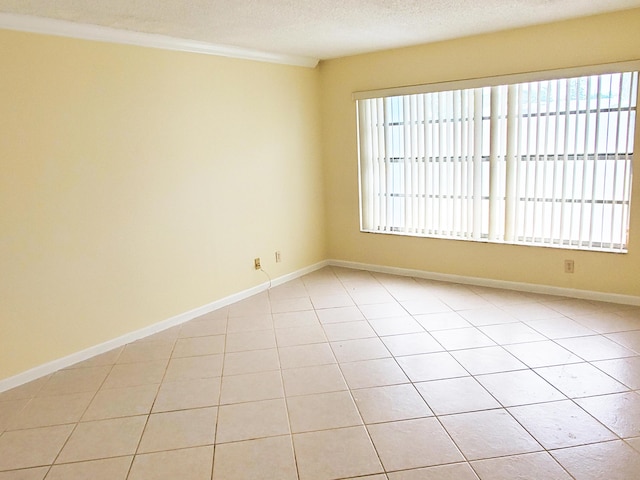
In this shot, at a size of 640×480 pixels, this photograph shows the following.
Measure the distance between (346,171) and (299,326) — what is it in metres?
2.10

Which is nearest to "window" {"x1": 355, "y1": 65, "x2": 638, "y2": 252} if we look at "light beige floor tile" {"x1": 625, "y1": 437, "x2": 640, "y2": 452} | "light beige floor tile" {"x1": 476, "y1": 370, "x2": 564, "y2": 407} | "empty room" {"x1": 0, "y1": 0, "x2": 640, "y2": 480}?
"empty room" {"x1": 0, "y1": 0, "x2": 640, "y2": 480}

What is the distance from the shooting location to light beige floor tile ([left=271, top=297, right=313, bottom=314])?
13.7 feet

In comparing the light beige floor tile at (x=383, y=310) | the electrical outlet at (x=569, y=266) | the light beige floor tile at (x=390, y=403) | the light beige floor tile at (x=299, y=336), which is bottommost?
the light beige floor tile at (x=390, y=403)

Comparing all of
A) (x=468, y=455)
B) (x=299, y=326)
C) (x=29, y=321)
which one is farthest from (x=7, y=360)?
(x=468, y=455)

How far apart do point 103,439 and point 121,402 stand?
0.36 metres

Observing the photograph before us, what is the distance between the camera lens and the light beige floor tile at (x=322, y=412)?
8.02 feet

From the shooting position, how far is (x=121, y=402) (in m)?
2.76

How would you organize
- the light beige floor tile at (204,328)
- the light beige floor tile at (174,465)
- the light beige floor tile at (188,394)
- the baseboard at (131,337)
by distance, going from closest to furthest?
the light beige floor tile at (174,465), the light beige floor tile at (188,394), the baseboard at (131,337), the light beige floor tile at (204,328)

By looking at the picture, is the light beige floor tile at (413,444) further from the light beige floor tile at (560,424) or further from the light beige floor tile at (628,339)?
the light beige floor tile at (628,339)

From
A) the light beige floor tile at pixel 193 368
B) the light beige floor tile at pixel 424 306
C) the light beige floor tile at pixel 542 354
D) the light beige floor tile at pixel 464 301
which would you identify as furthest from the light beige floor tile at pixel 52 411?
the light beige floor tile at pixel 464 301

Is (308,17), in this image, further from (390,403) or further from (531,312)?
(531,312)

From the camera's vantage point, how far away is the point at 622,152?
148 inches

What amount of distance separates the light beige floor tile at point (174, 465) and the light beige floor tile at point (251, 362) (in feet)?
2.62

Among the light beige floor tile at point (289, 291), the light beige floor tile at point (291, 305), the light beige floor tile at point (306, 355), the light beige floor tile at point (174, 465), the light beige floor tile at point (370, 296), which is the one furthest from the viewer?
the light beige floor tile at point (289, 291)
